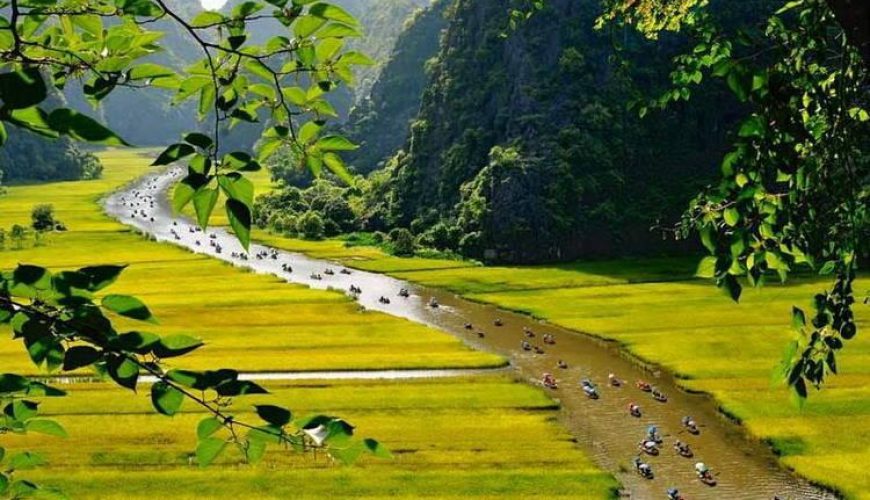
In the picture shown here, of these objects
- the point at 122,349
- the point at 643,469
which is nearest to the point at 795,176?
the point at 122,349

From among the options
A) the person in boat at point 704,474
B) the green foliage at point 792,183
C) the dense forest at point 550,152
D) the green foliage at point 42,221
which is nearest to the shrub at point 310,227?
the dense forest at point 550,152

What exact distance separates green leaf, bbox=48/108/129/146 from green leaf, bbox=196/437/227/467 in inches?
51.2

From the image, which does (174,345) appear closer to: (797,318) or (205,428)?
(205,428)

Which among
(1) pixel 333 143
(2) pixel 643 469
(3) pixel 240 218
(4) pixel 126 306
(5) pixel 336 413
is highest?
(1) pixel 333 143

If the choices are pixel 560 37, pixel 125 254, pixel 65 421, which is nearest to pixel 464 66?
pixel 560 37

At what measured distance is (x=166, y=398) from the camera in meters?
3.15

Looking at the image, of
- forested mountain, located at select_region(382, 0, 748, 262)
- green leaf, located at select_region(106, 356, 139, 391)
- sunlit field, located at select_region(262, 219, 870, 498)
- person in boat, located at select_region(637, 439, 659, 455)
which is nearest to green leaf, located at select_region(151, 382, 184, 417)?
green leaf, located at select_region(106, 356, 139, 391)

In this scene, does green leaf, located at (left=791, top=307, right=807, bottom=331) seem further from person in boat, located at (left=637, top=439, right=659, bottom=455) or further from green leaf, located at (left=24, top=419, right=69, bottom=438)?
person in boat, located at (left=637, top=439, right=659, bottom=455)

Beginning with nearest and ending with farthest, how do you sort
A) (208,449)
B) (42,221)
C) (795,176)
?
(208,449)
(795,176)
(42,221)

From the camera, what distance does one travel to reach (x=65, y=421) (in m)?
39.3

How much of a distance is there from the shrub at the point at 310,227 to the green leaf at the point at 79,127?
129 metres

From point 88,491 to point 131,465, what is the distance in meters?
3.01

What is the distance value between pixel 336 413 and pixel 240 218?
39.7 metres

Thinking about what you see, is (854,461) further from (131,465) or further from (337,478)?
(131,465)
